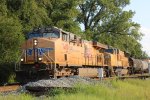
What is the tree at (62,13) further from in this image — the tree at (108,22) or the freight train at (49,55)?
the tree at (108,22)

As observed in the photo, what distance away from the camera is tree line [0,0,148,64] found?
25.5 m

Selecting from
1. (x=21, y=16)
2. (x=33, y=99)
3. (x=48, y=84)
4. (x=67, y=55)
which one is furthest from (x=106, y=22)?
(x=33, y=99)

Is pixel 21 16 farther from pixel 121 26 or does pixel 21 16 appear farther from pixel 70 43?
pixel 121 26

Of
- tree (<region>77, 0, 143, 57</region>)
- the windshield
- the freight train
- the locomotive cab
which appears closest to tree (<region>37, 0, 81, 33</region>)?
the freight train

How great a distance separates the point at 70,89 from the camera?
14.5 meters

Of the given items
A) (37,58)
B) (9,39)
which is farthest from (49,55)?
(9,39)

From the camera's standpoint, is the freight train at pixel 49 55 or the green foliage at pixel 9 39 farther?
the green foliage at pixel 9 39

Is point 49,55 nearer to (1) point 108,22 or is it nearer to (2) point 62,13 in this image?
(2) point 62,13

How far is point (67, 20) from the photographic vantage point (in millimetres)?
38156

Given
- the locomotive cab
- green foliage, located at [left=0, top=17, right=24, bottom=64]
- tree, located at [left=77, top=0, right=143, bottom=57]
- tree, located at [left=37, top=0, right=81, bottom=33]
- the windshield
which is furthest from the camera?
tree, located at [left=77, top=0, right=143, bottom=57]

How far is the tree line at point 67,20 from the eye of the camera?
2555 cm

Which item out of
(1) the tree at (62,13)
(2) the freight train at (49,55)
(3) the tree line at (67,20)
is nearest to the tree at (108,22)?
(3) the tree line at (67,20)

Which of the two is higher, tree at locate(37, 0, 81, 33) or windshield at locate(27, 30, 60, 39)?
tree at locate(37, 0, 81, 33)

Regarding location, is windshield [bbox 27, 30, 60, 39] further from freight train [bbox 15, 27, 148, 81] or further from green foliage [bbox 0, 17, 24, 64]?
green foliage [bbox 0, 17, 24, 64]
